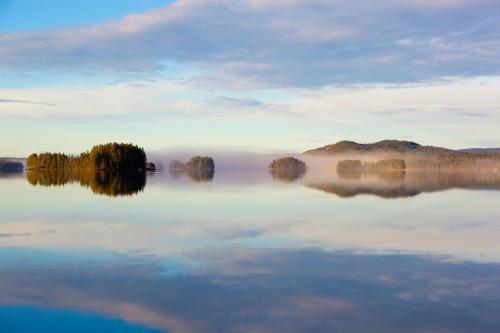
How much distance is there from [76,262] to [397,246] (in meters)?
12.0

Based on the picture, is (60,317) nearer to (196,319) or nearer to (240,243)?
(196,319)

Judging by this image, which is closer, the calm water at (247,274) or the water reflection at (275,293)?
the water reflection at (275,293)

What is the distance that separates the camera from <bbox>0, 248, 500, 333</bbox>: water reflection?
1170cm

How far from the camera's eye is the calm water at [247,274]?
38.8ft

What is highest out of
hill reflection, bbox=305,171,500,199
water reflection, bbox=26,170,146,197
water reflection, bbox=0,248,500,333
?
water reflection, bbox=26,170,146,197

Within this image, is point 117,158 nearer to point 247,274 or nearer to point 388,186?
point 388,186

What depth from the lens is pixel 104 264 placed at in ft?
56.2

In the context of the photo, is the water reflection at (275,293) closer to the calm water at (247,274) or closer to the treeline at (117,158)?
the calm water at (247,274)

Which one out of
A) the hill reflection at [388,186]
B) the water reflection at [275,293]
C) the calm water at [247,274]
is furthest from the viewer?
the hill reflection at [388,186]

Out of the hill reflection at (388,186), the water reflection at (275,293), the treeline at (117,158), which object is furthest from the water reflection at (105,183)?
the treeline at (117,158)

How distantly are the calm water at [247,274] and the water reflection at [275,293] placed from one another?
0.11 feet

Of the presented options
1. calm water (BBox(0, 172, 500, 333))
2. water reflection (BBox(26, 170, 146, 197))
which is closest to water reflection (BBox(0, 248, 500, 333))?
calm water (BBox(0, 172, 500, 333))

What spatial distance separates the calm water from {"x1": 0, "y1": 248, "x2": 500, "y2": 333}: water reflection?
0.11 feet

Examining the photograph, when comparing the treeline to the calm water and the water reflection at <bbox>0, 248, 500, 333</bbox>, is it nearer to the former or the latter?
the calm water
